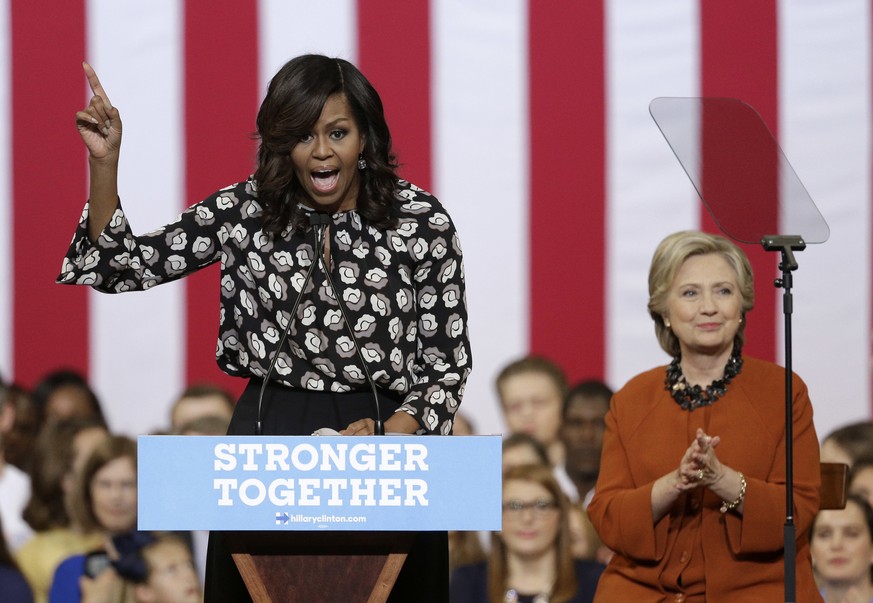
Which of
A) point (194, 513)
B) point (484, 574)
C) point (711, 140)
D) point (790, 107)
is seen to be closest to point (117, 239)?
point (194, 513)

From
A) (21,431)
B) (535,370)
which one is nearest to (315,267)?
(535,370)

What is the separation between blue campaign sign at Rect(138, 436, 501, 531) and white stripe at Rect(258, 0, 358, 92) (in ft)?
7.32

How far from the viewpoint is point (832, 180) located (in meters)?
3.62

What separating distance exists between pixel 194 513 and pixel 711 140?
1.19 metres

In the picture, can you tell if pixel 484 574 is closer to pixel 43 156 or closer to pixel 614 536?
pixel 614 536

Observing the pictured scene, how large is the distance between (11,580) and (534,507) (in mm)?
1533

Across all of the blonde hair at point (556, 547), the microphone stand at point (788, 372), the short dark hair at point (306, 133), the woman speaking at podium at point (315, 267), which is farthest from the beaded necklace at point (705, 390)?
the blonde hair at point (556, 547)

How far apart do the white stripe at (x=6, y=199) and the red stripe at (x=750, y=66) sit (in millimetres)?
2014

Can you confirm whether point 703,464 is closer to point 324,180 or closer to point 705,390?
point 705,390

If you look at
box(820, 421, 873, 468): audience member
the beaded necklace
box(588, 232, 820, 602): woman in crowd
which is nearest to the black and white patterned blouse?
box(588, 232, 820, 602): woman in crowd

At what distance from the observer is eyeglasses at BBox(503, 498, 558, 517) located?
12.1 feet

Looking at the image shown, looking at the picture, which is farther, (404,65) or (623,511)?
(404,65)

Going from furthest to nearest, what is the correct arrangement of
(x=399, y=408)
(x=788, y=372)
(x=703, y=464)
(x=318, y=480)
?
1. (x=703, y=464)
2. (x=788, y=372)
3. (x=399, y=408)
4. (x=318, y=480)

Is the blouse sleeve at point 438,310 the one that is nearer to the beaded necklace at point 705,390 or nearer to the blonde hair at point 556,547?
the beaded necklace at point 705,390
